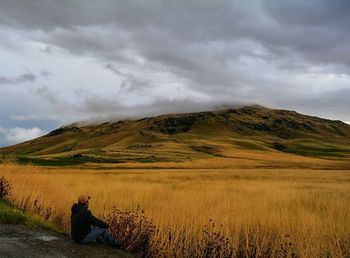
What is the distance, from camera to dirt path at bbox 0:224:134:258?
32.4 ft

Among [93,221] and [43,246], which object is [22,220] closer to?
[43,246]

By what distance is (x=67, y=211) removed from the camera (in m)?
16.6

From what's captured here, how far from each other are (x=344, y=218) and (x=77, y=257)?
1103cm

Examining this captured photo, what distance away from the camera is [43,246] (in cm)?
1062

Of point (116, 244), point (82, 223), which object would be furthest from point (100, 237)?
point (82, 223)

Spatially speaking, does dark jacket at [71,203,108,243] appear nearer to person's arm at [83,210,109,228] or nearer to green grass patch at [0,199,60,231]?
person's arm at [83,210,109,228]

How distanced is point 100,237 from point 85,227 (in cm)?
48

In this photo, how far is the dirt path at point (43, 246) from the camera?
9.87 metres

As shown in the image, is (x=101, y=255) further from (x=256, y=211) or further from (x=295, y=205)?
(x=295, y=205)

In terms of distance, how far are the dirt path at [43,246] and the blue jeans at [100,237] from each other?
0.42ft

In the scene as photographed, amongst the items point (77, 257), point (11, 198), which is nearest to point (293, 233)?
point (77, 257)

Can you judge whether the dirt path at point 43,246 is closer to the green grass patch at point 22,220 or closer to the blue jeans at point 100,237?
the blue jeans at point 100,237

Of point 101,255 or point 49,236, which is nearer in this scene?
point 101,255

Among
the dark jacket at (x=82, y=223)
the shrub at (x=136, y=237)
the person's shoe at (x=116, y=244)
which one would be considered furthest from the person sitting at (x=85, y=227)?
the shrub at (x=136, y=237)
